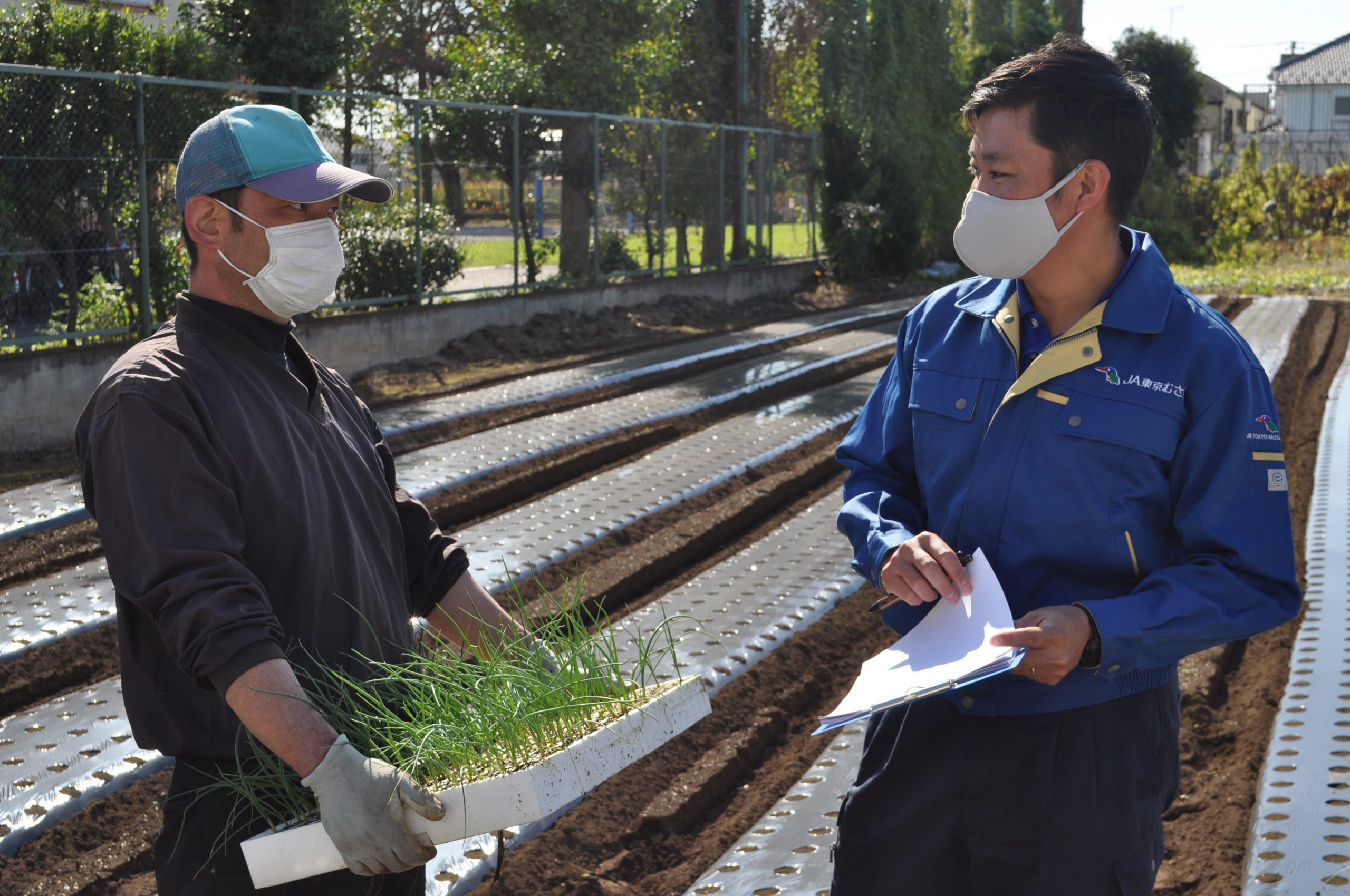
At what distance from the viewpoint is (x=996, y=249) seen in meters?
2.20

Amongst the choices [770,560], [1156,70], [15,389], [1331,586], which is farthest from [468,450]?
[1156,70]

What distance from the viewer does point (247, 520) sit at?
1.98 meters

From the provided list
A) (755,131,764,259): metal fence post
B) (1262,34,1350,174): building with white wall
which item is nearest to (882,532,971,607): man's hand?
(755,131,764,259): metal fence post

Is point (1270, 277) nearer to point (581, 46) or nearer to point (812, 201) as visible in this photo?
point (812, 201)

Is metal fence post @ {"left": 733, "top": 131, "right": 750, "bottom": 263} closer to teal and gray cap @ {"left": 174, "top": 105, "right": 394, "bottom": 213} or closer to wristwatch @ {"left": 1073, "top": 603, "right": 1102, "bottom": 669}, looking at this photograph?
teal and gray cap @ {"left": 174, "top": 105, "right": 394, "bottom": 213}

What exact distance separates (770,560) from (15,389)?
5.75 metres

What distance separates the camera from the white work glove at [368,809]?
178 cm

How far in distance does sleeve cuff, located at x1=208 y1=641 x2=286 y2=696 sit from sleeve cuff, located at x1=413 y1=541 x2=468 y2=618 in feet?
2.35

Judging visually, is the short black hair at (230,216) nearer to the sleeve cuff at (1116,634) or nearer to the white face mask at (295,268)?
the white face mask at (295,268)

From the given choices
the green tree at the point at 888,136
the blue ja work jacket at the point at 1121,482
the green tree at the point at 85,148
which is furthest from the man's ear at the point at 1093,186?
the green tree at the point at 888,136

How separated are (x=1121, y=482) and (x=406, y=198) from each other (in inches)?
463

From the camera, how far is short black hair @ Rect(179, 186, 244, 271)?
85.0 inches

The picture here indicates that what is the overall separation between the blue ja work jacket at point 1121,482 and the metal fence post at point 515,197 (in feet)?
40.9

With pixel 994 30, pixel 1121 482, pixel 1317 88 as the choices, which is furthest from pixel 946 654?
pixel 1317 88
